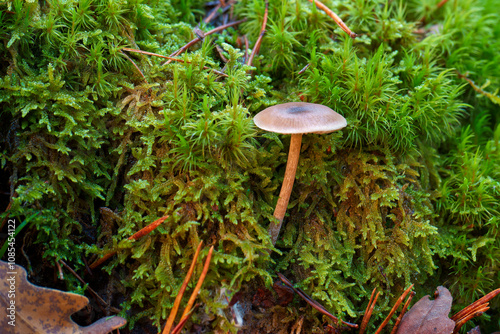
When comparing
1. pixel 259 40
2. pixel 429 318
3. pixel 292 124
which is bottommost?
pixel 429 318

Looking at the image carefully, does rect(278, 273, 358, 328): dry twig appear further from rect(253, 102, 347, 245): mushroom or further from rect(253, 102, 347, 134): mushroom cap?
rect(253, 102, 347, 134): mushroom cap

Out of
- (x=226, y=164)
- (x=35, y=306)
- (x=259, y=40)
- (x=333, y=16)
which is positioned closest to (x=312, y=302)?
(x=226, y=164)

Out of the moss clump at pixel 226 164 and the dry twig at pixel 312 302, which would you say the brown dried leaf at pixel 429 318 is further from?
the dry twig at pixel 312 302

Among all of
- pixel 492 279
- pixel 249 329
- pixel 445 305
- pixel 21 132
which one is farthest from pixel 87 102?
pixel 492 279

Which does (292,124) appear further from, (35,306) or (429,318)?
(35,306)

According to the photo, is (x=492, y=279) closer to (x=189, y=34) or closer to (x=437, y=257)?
(x=437, y=257)

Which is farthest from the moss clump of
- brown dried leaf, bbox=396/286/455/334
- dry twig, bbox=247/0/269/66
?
brown dried leaf, bbox=396/286/455/334

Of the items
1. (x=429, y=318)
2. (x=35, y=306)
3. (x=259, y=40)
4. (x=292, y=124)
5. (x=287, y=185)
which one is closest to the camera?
(x=35, y=306)
